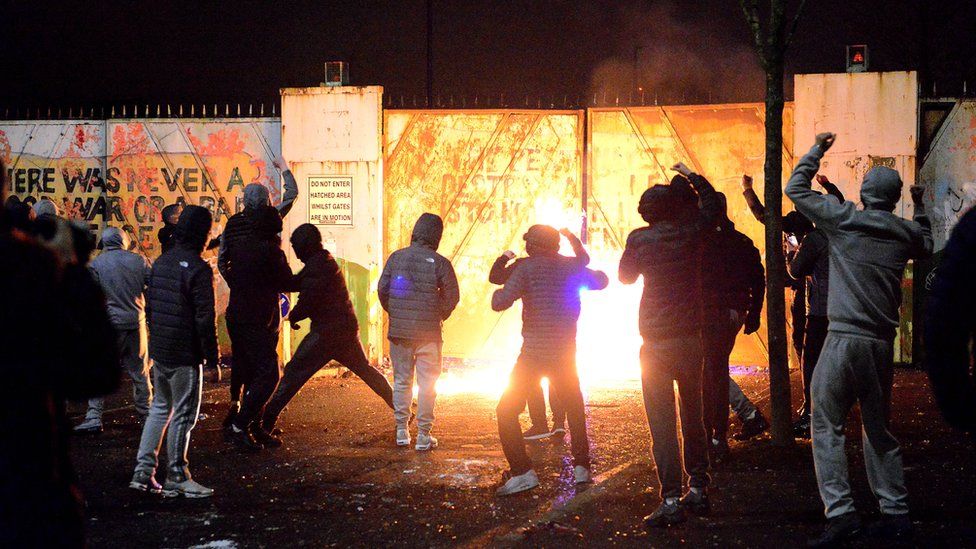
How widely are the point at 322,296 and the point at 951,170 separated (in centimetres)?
839

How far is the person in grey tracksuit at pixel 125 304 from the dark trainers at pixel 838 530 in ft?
20.2

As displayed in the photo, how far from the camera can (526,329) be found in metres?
6.88

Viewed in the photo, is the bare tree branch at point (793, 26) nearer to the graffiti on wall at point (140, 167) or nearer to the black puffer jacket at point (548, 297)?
the black puffer jacket at point (548, 297)

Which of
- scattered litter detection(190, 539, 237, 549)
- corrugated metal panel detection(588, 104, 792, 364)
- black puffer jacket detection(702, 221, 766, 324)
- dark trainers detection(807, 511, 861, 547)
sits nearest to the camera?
dark trainers detection(807, 511, 861, 547)

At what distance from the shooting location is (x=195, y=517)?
631cm

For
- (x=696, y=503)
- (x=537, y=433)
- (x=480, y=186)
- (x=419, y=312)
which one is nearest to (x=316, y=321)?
(x=419, y=312)

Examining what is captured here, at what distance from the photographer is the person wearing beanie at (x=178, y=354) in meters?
6.76

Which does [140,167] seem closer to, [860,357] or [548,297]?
[548,297]

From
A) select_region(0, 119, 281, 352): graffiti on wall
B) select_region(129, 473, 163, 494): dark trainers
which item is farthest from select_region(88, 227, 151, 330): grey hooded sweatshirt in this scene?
select_region(0, 119, 281, 352): graffiti on wall

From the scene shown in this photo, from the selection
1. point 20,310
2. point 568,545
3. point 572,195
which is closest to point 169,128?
point 572,195

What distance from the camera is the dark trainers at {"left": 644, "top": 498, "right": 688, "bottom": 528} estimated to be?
5859 mm

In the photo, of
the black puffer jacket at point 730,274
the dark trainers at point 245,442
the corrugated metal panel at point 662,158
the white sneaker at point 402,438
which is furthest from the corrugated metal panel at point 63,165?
the black puffer jacket at point 730,274

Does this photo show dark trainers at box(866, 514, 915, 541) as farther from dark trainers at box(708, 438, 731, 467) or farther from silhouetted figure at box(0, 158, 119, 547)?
silhouetted figure at box(0, 158, 119, 547)

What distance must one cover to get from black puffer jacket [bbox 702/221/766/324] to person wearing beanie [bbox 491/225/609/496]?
88 cm
